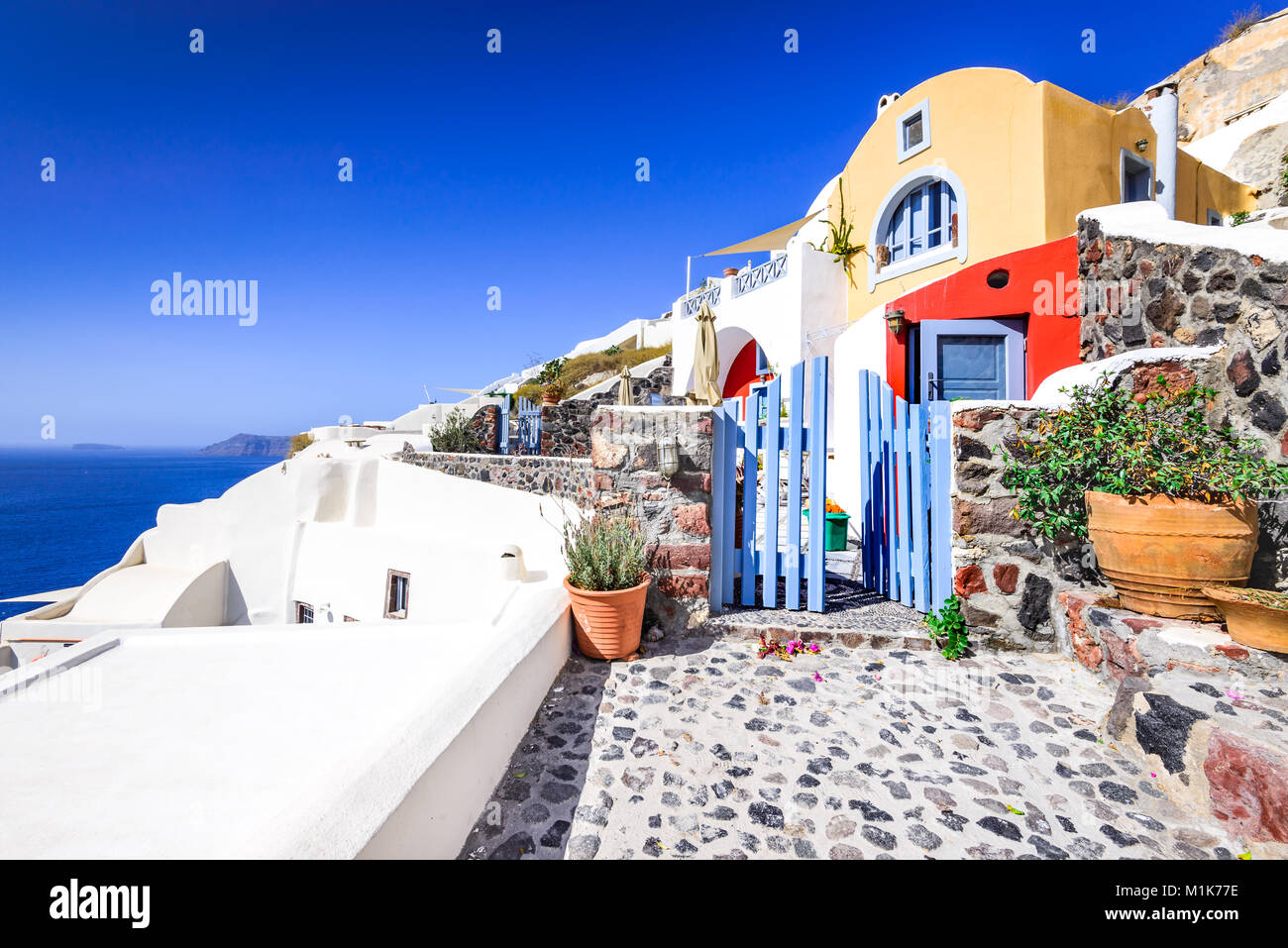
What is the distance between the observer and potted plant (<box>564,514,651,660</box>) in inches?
141

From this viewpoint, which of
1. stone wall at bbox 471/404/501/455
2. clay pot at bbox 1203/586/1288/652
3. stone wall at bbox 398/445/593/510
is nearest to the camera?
clay pot at bbox 1203/586/1288/652

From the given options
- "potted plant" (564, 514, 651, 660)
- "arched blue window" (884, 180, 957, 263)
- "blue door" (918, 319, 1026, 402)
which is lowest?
"potted plant" (564, 514, 651, 660)

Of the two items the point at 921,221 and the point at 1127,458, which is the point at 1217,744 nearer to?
the point at 1127,458

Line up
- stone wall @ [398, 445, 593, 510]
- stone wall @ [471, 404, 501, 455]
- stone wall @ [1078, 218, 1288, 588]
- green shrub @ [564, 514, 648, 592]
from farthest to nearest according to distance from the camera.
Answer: stone wall @ [471, 404, 501, 455] → stone wall @ [398, 445, 593, 510] → green shrub @ [564, 514, 648, 592] → stone wall @ [1078, 218, 1288, 588]

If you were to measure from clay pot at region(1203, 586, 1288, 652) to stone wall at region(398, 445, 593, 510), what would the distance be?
5836 mm

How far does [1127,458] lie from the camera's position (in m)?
3.34

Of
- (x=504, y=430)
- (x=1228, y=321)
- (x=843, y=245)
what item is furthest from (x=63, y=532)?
(x=1228, y=321)

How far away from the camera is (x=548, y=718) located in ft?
9.57

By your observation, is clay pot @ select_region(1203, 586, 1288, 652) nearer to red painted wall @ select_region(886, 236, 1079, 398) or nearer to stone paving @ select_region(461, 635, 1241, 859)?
stone paving @ select_region(461, 635, 1241, 859)

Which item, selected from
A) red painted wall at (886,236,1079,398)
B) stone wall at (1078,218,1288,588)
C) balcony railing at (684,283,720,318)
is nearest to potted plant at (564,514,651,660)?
stone wall at (1078,218,1288,588)

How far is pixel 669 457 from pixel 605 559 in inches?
32.3

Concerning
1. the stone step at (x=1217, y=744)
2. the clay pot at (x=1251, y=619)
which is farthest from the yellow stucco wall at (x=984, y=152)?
the stone step at (x=1217, y=744)
